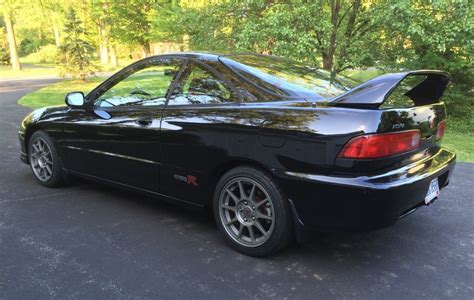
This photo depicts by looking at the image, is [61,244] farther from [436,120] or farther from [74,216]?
[436,120]

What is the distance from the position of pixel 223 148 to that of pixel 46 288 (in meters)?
1.51

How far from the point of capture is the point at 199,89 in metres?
3.54

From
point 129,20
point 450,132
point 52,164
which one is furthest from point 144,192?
point 129,20

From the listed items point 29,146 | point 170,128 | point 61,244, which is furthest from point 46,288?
point 29,146

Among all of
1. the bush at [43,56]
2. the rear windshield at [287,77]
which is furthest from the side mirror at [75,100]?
the bush at [43,56]

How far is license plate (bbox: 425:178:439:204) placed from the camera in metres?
3.04

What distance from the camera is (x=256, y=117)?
3025mm

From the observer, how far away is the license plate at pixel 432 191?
9.98 ft

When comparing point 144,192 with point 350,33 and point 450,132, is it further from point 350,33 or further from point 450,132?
point 450,132

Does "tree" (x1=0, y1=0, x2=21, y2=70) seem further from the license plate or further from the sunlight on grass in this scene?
the license plate

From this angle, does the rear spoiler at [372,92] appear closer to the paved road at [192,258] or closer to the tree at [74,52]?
the paved road at [192,258]

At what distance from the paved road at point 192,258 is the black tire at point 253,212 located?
108mm

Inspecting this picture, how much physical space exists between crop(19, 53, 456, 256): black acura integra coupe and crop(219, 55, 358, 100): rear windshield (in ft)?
0.04

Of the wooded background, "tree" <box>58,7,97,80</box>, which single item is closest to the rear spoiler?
the wooded background
